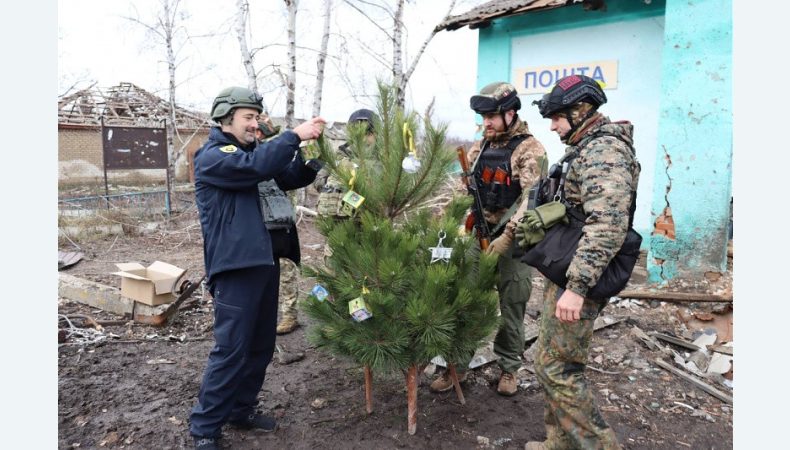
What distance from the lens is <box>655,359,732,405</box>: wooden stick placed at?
3.31 m

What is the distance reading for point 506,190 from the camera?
3.14 meters

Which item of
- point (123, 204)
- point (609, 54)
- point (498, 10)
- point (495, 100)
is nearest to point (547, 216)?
point (495, 100)

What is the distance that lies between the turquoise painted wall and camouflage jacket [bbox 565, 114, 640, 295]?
11.8 ft

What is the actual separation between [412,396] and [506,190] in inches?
55.4

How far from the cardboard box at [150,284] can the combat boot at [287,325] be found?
104 cm

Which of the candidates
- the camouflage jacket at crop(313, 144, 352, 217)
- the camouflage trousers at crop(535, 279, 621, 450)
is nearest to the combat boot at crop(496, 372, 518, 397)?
the camouflage trousers at crop(535, 279, 621, 450)

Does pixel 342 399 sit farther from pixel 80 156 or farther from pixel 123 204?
pixel 80 156

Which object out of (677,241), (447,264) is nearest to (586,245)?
(447,264)

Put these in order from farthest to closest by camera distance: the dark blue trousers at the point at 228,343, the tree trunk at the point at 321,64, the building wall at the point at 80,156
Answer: the building wall at the point at 80,156 → the tree trunk at the point at 321,64 → the dark blue trousers at the point at 228,343

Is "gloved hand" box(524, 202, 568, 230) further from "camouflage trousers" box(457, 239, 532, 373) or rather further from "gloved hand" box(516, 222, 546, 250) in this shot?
"camouflage trousers" box(457, 239, 532, 373)

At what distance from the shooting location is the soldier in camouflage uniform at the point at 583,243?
2.08m

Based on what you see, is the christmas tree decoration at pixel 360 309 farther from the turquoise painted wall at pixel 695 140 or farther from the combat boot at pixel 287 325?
the turquoise painted wall at pixel 695 140

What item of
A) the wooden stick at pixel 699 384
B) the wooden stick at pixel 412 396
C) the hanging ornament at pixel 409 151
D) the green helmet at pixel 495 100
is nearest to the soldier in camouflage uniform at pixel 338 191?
the hanging ornament at pixel 409 151

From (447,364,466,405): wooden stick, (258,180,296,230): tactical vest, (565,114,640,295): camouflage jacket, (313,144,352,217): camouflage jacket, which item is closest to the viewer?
(565,114,640,295): camouflage jacket
